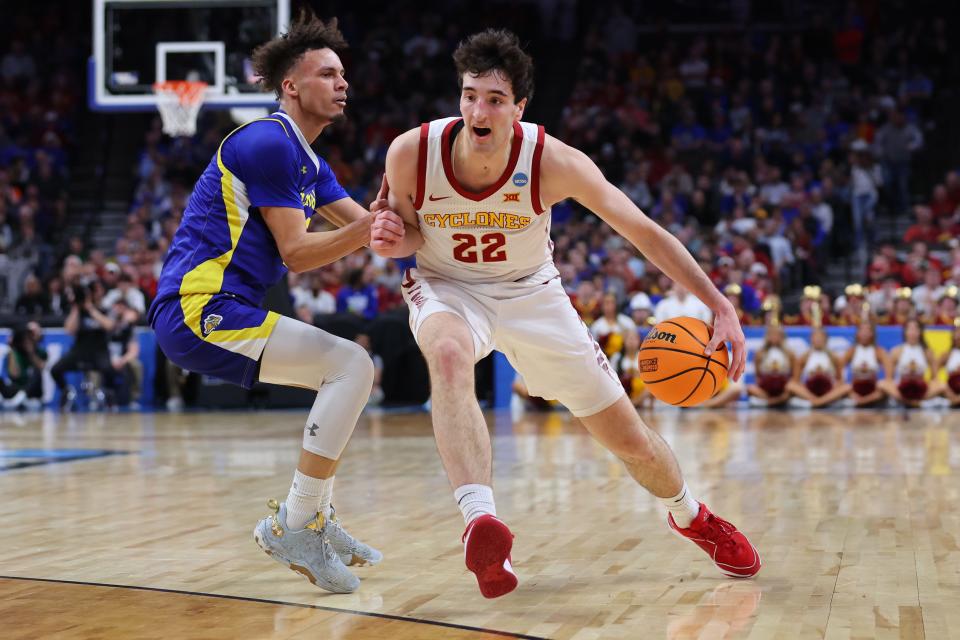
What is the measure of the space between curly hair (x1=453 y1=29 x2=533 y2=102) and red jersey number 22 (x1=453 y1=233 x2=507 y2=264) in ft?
1.74

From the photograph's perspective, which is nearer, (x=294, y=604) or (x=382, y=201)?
(x=294, y=604)

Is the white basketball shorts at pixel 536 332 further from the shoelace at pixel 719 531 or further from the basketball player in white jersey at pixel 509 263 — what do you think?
the shoelace at pixel 719 531

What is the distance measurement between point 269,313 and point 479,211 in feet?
2.82

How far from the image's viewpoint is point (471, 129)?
451 centimetres

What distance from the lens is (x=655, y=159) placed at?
20531mm

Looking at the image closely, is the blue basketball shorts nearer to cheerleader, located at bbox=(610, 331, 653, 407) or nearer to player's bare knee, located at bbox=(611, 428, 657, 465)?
player's bare knee, located at bbox=(611, 428, 657, 465)

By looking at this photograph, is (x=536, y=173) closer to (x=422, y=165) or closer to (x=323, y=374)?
(x=422, y=165)

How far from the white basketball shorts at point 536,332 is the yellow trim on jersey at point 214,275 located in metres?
0.67

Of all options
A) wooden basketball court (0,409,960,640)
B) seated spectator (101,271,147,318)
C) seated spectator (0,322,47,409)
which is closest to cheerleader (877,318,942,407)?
wooden basketball court (0,409,960,640)

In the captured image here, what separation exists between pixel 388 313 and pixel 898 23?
11939 mm

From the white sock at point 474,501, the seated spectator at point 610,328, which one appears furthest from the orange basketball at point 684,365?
the seated spectator at point 610,328

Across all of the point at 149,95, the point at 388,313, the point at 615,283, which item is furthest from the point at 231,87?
the point at 615,283

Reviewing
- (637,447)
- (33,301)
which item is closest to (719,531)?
(637,447)

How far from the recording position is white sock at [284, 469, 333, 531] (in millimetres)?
4559
